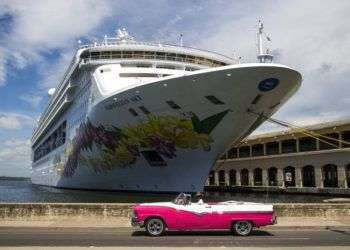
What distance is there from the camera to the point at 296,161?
7444cm

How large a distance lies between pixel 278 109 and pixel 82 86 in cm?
1993

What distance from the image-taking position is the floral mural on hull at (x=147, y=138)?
34344mm

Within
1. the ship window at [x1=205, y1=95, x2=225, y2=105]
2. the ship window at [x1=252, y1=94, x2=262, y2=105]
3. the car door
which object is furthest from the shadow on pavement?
the ship window at [x1=252, y1=94, x2=262, y2=105]

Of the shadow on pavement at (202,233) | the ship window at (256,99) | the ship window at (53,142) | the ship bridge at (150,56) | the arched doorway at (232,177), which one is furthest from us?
the arched doorway at (232,177)

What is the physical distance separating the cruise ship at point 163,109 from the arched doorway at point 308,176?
32294mm

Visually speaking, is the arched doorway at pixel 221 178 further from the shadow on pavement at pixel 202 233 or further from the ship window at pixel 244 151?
the shadow on pavement at pixel 202 233

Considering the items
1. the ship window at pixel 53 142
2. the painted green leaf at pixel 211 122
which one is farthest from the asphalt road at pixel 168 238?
the ship window at pixel 53 142

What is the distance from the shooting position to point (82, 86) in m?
48.8

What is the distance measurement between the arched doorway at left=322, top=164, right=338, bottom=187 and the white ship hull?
33.9m

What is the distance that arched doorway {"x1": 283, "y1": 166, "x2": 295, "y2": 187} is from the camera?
7819 centimetres

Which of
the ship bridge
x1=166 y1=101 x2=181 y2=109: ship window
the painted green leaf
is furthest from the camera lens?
the ship bridge

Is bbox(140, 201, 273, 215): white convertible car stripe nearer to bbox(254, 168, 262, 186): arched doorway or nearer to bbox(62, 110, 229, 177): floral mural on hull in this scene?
bbox(62, 110, 229, 177): floral mural on hull

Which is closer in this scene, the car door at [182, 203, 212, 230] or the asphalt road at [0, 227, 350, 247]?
the asphalt road at [0, 227, 350, 247]

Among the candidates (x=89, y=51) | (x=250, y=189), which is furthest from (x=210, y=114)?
(x=250, y=189)
